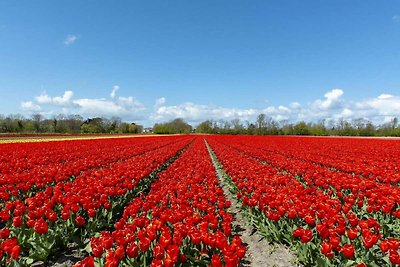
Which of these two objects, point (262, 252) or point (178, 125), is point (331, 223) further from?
point (178, 125)

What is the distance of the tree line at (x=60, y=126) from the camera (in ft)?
285

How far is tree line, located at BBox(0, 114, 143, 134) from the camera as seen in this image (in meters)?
86.9

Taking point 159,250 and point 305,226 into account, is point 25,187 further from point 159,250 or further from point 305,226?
point 305,226

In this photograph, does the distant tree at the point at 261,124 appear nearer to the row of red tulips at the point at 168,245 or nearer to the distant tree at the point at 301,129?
the distant tree at the point at 301,129

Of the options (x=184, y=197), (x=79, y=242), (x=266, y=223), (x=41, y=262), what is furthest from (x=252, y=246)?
(x=41, y=262)

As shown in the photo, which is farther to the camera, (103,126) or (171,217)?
(103,126)

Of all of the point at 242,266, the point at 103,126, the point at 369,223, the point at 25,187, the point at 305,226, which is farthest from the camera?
the point at 103,126

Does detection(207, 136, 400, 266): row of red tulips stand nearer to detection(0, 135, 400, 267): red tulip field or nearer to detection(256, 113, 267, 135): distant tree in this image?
detection(0, 135, 400, 267): red tulip field

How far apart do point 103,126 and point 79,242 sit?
378 ft

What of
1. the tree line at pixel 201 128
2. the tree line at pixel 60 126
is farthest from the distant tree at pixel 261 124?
the tree line at pixel 60 126

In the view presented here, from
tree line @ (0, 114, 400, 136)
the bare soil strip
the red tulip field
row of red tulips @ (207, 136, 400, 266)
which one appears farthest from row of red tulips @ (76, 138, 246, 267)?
tree line @ (0, 114, 400, 136)

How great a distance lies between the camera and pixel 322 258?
4.14 meters

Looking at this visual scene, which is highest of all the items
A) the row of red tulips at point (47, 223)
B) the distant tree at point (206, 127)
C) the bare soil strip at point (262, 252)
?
the distant tree at point (206, 127)

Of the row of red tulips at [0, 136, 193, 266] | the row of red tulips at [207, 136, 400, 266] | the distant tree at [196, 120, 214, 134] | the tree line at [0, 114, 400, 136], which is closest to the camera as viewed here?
the row of red tulips at [207, 136, 400, 266]
